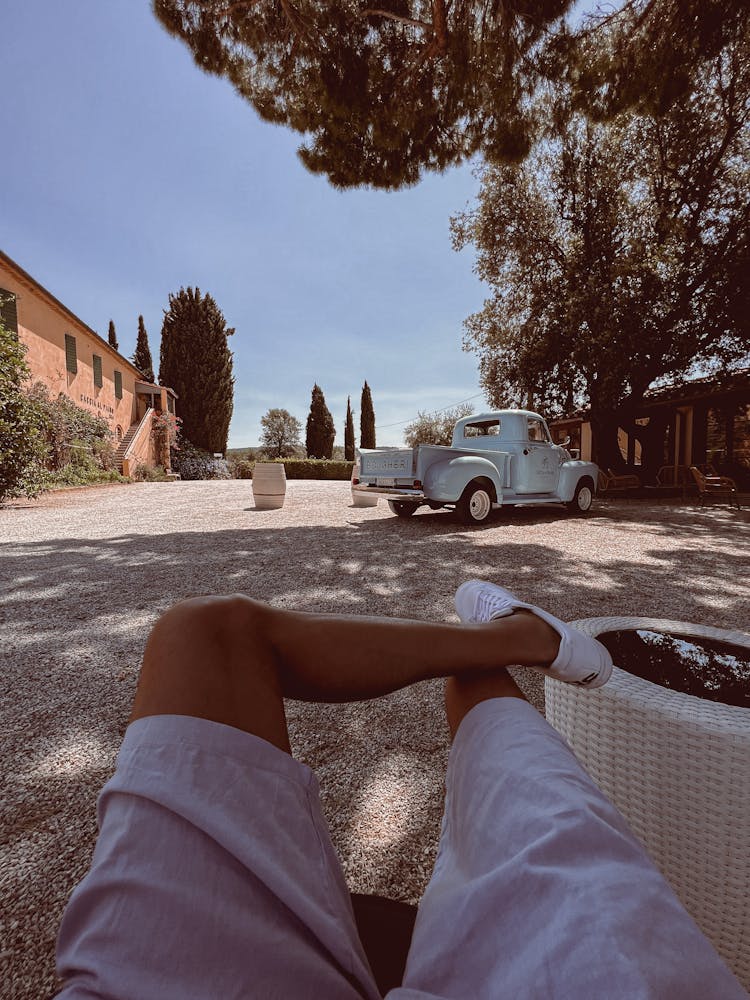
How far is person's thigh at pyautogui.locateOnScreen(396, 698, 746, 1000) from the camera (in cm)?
45

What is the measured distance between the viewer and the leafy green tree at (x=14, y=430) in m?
8.14

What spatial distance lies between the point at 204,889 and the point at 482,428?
26.7ft

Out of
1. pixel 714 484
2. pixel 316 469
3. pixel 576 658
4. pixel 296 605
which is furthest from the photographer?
pixel 316 469

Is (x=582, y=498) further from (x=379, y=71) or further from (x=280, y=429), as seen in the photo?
(x=280, y=429)

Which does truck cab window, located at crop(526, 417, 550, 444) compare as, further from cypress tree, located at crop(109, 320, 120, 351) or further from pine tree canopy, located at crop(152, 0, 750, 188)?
cypress tree, located at crop(109, 320, 120, 351)

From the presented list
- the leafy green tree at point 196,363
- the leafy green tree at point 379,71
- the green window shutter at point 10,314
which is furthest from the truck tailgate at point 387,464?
the leafy green tree at point 196,363

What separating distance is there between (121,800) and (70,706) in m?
1.77

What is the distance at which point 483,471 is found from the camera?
719cm

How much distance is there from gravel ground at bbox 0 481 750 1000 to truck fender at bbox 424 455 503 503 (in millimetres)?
514

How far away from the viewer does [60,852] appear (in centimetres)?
131

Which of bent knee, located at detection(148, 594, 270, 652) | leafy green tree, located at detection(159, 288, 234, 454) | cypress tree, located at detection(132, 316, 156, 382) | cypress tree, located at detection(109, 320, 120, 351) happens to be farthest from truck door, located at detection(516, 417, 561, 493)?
cypress tree, located at detection(109, 320, 120, 351)

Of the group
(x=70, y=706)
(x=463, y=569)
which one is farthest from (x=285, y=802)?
(x=463, y=569)

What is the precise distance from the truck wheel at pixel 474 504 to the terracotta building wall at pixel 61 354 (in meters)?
10.5

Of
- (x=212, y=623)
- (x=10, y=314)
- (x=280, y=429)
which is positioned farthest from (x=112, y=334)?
(x=212, y=623)
